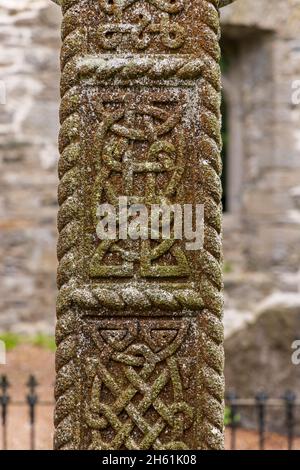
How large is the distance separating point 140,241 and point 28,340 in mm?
4924

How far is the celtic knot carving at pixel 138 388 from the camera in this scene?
235 centimetres

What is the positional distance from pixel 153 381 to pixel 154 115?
80 cm

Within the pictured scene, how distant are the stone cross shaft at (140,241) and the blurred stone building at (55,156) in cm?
461

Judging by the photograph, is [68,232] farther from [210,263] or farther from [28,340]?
[28,340]

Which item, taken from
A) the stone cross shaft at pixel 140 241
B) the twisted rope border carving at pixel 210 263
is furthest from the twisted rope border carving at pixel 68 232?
the twisted rope border carving at pixel 210 263

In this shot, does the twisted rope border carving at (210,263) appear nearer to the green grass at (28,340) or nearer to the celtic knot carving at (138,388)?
the celtic knot carving at (138,388)

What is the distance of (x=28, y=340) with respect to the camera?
710 centimetres

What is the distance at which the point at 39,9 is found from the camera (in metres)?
7.05

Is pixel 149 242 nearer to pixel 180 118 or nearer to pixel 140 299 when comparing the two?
pixel 140 299

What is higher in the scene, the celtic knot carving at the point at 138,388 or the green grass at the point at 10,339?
the green grass at the point at 10,339

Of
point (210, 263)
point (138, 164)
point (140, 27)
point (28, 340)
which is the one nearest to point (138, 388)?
point (210, 263)

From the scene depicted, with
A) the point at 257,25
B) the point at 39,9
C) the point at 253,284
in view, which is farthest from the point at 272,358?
the point at 39,9

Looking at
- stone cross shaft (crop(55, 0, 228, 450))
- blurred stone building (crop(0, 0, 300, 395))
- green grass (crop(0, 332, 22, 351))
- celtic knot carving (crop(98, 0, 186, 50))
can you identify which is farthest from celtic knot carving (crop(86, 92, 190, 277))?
green grass (crop(0, 332, 22, 351))
